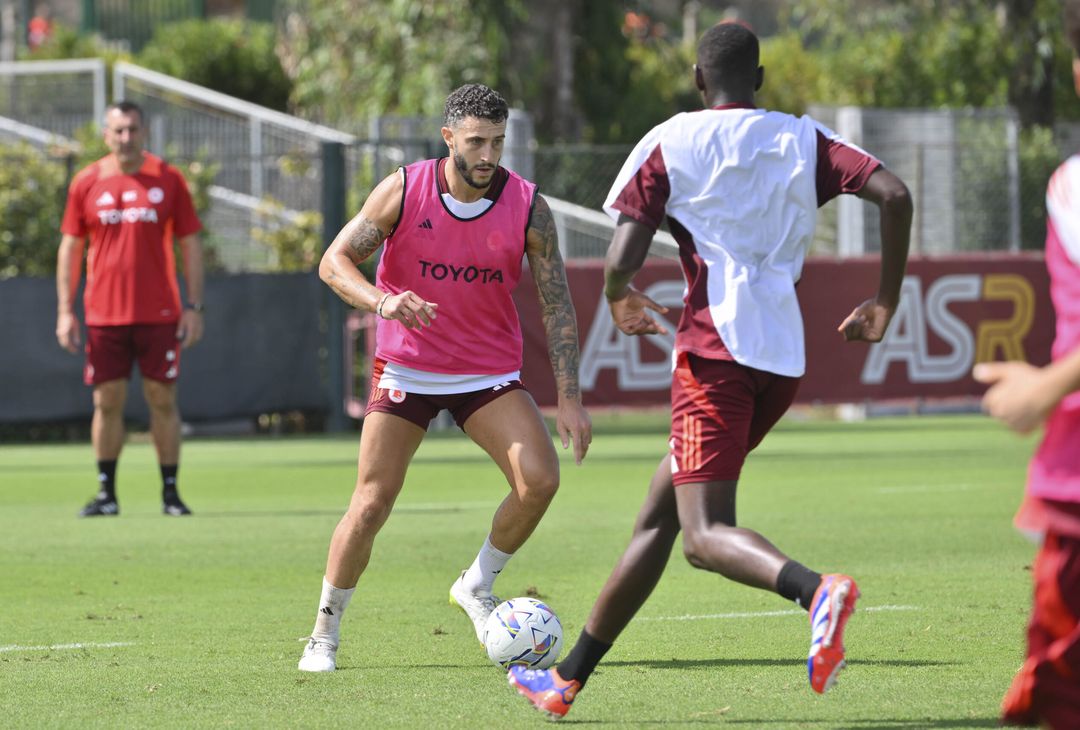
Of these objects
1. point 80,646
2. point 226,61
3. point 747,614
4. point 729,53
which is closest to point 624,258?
point 729,53

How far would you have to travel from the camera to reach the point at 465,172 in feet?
21.7

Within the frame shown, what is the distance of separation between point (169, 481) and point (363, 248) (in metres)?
5.83

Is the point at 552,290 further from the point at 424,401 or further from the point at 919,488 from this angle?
the point at 919,488

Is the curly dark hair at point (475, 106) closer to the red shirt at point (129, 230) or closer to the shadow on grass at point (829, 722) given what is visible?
the shadow on grass at point (829, 722)

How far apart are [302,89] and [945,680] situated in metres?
25.2

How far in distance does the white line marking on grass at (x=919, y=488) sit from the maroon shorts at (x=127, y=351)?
501cm

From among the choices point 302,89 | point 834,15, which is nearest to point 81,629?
point 302,89

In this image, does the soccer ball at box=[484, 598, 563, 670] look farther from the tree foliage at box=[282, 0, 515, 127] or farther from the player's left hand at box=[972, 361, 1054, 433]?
the tree foliage at box=[282, 0, 515, 127]

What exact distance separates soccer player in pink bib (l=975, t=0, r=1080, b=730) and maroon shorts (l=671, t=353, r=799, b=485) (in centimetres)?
151

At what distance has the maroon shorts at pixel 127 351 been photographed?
11.8 m

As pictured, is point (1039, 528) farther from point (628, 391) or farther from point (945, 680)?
point (628, 391)

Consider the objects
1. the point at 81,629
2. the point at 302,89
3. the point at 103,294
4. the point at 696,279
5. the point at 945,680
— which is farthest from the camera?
the point at 302,89

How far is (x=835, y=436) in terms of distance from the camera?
19.1 meters

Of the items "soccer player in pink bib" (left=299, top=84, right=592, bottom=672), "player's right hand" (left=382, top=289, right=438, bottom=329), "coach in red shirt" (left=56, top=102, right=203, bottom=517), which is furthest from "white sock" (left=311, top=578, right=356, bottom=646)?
"coach in red shirt" (left=56, top=102, right=203, bottom=517)
